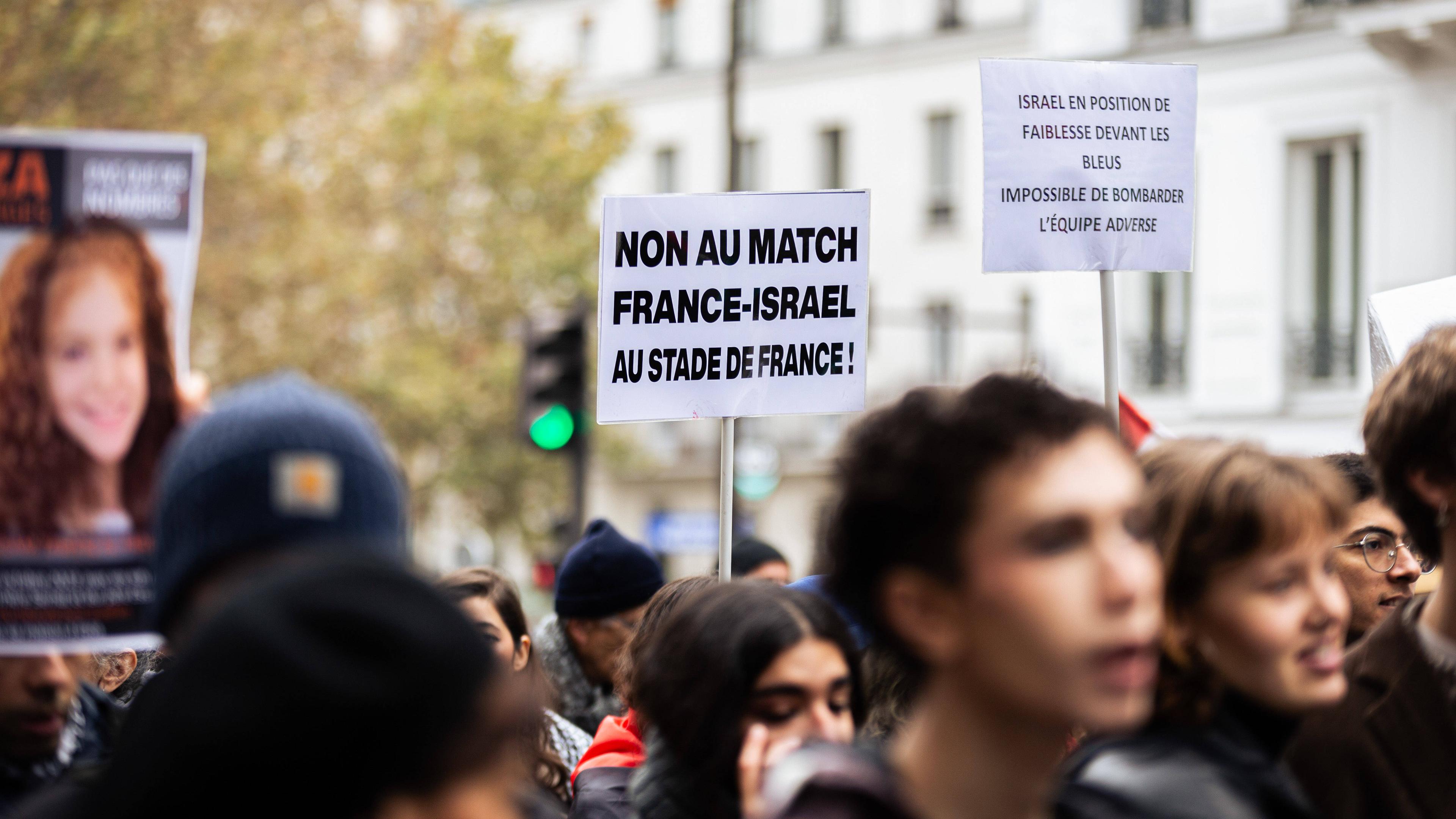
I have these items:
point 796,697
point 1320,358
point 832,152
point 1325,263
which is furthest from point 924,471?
point 832,152

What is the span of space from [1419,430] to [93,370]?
2.18m

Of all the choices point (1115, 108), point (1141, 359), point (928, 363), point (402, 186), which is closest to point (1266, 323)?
point (1141, 359)

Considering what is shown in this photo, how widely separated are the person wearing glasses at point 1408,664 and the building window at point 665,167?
36140 millimetres

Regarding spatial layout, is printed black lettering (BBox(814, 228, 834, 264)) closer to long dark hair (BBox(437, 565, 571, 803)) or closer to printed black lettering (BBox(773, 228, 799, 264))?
printed black lettering (BBox(773, 228, 799, 264))

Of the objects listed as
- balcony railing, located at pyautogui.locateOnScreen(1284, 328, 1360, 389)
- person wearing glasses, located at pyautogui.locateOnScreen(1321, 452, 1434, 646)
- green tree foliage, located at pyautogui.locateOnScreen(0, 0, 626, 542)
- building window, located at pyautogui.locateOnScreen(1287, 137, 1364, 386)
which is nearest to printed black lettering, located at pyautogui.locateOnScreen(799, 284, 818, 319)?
person wearing glasses, located at pyautogui.locateOnScreen(1321, 452, 1434, 646)

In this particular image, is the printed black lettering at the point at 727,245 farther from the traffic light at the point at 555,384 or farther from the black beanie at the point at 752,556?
the traffic light at the point at 555,384

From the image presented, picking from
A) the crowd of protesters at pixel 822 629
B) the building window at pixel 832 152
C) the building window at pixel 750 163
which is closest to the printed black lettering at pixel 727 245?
the crowd of protesters at pixel 822 629

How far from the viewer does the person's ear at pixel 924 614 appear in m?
2.03

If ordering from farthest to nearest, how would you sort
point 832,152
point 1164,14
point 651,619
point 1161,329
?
point 832,152
point 1164,14
point 1161,329
point 651,619

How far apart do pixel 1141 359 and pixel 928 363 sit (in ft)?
32.5

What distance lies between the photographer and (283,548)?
6.51 ft

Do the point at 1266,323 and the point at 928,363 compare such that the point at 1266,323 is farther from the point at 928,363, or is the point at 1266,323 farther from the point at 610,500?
the point at 610,500

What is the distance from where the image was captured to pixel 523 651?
505 centimetres

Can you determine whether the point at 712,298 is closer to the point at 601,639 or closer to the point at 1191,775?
the point at 601,639
